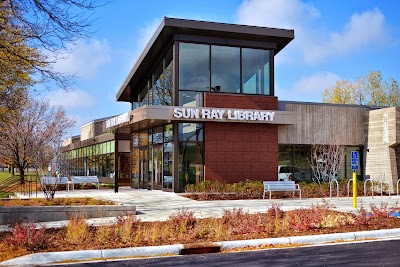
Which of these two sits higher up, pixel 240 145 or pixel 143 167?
pixel 240 145

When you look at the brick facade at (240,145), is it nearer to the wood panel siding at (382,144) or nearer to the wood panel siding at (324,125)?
the wood panel siding at (324,125)

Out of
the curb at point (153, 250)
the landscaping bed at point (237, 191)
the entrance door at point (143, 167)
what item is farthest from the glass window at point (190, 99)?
the curb at point (153, 250)

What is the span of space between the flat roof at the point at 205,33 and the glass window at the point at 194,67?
2.63 ft

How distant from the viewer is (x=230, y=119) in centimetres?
2322

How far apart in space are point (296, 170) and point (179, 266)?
1887cm

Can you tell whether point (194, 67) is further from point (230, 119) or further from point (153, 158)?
point (153, 158)

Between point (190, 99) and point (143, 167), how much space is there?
270 inches

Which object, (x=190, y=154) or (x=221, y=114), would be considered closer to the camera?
(x=221, y=114)

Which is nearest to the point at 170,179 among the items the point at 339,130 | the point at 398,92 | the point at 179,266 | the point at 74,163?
the point at 339,130

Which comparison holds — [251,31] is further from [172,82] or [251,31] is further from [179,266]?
[179,266]

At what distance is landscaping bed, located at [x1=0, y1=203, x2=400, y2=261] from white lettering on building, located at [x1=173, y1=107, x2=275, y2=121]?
9756 mm

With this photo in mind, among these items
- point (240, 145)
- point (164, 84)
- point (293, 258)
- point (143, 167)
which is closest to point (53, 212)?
point (293, 258)

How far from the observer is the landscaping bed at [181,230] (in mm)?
9773

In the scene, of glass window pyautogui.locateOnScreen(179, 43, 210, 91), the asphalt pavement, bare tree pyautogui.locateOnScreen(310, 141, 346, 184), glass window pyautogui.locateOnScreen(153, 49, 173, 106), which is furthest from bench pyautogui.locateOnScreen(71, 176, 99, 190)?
the asphalt pavement
